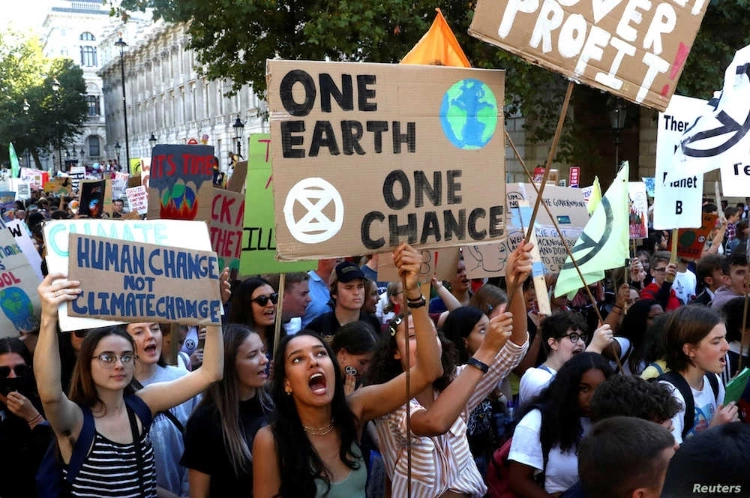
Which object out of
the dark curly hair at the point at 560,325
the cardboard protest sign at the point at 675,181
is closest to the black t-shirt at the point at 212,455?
the dark curly hair at the point at 560,325

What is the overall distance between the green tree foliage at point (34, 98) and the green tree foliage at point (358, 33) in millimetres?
55904

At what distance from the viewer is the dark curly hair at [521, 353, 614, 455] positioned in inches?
144

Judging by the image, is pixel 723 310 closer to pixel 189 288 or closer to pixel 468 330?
pixel 468 330

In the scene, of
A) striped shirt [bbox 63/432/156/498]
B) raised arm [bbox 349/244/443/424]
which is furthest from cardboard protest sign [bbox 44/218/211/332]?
raised arm [bbox 349/244/443/424]

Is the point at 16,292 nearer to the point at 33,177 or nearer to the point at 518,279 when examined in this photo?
the point at 518,279

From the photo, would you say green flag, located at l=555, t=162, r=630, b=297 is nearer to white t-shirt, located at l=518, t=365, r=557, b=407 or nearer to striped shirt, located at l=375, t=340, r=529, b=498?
white t-shirt, located at l=518, t=365, r=557, b=407

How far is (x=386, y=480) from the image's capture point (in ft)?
11.4

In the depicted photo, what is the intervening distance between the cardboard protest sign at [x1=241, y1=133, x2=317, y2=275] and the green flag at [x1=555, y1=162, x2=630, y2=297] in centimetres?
196

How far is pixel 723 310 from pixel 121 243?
362 cm

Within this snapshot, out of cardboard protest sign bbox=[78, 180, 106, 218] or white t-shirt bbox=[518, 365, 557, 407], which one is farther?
cardboard protest sign bbox=[78, 180, 106, 218]

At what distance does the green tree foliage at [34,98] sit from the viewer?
230 feet

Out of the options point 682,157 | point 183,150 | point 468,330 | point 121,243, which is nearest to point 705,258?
point 682,157

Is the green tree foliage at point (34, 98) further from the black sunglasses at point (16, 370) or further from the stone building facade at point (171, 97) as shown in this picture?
the black sunglasses at point (16, 370)

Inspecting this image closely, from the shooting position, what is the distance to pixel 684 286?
26.8 ft
